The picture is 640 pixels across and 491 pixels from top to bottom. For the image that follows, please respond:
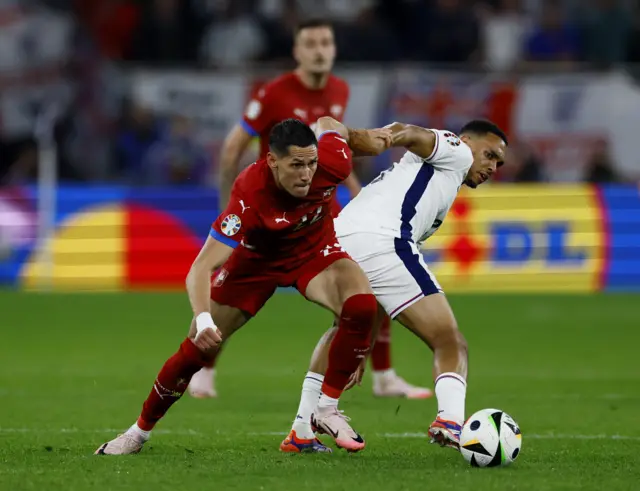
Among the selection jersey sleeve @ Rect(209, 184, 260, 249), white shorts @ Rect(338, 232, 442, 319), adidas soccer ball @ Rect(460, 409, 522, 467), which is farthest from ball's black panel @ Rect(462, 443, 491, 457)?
jersey sleeve @ Rect(209, 184, 260, 249)

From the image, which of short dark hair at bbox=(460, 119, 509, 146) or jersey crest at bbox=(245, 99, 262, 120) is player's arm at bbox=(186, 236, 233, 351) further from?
jersey crest at bbox=(245, 99, 262, 120)

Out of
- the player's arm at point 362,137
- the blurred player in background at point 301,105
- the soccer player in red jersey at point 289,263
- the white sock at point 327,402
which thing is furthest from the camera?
the blurred player in background at point 301,105

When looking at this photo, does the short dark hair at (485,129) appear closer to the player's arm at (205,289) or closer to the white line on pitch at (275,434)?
the white line on pitch at (275,434)

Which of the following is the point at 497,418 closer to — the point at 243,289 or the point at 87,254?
the point at 243,289

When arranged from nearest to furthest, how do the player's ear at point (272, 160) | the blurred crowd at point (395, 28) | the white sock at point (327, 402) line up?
the player's ear at point (272, 160), the white sock at point (327, 402), the blurred crowd at point (395, 28)

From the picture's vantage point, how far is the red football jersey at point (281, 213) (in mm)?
6527

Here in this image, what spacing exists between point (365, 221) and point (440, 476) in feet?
5.64

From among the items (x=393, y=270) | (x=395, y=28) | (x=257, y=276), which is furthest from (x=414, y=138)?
(x=395, y=28)

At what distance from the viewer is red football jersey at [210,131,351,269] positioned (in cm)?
653

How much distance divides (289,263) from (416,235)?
75 centimetres

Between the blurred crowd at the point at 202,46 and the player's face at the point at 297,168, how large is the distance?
11260 mm

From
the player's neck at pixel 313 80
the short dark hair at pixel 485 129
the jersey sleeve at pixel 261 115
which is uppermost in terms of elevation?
the player's neck at pixel 313 80

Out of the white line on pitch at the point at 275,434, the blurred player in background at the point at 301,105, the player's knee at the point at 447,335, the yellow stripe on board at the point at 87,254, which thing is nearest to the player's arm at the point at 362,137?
the player's knee at the point at 447,335

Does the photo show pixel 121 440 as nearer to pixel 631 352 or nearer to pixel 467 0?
pixel 631 352
